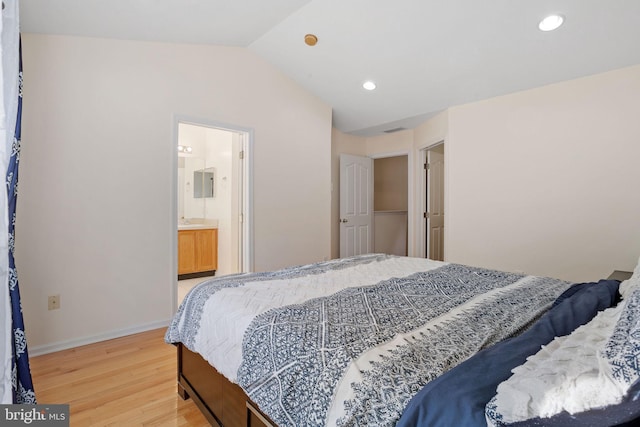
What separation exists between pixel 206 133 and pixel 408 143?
10.7ft

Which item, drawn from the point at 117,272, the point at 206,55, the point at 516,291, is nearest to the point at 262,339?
the point at 516,291

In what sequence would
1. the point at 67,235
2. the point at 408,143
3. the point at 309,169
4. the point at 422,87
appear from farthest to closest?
1. the point at 408,143
2. the point at 309,169
3. the point at 422,87
4. the point at 67,235

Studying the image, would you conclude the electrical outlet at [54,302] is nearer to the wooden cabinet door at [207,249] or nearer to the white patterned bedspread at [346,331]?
the white patterned bedspread at [346,331]

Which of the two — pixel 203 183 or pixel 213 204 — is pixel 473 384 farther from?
pixel 203 183

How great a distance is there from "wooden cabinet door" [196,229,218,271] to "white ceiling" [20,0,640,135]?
103 inches

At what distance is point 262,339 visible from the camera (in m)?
1.18

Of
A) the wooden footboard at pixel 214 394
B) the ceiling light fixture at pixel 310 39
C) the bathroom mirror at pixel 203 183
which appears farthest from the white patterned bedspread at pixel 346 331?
the bathroom mirror at pixel 203 183

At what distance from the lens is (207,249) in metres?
4.94

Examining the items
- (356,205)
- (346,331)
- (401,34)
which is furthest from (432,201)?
(346,331)

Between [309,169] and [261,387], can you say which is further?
[309,169]

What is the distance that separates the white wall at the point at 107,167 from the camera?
244cm

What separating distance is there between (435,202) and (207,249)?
3499 millimetres

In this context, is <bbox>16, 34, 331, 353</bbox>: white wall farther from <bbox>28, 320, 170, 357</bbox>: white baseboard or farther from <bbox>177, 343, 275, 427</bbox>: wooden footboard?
<bbox>177, 343, 275, 427</bbox>: wooden footboard

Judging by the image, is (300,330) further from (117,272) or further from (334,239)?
(334,239)
